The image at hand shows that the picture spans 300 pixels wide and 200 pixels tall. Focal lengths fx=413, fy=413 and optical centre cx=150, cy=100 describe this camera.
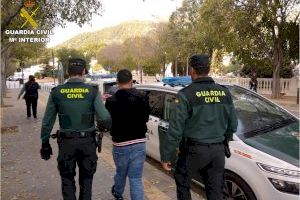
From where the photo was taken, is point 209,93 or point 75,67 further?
point 75,67

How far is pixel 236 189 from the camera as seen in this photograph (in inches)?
193

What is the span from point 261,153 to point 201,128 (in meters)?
1.07

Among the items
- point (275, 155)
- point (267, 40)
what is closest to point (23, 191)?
point (275, 155)

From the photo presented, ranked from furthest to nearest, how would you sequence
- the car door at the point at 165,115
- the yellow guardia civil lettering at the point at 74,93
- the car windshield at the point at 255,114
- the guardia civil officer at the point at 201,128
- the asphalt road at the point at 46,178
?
the car door at the point at 165,115 < the asphalt road at the point at 46,178 < the car windshield at the point at 255,114 < the yellow guardia civil lettering at the point at 74,93 < the guardia civil officer at the point at 201,128

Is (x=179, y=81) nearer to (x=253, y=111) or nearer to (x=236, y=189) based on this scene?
(x=253, y=111)

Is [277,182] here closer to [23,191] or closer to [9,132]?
[23,191]

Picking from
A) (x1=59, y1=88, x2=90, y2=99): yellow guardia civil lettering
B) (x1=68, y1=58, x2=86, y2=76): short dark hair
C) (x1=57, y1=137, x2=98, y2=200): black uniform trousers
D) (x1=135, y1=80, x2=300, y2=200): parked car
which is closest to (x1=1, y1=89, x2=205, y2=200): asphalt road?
(x1=135, y1=80, x2=300, y2=200): parked car

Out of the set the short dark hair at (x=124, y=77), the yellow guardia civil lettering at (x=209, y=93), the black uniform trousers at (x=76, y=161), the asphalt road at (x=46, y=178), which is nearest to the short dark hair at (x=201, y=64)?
the yellow guardia civil lettering at (x=209, y=93)

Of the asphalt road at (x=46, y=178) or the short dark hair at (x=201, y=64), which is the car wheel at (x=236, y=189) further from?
the short dark hair at (x=201, y=64)

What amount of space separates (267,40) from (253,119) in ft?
71.7

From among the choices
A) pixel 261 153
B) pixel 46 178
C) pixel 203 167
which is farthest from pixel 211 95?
pixel 46 178

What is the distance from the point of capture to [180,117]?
390 centimetres

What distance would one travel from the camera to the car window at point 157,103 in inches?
272

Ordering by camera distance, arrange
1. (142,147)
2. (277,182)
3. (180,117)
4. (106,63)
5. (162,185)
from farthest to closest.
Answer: (106,63) → (162,185) → (142,147) → (277,182) → (180,117)
